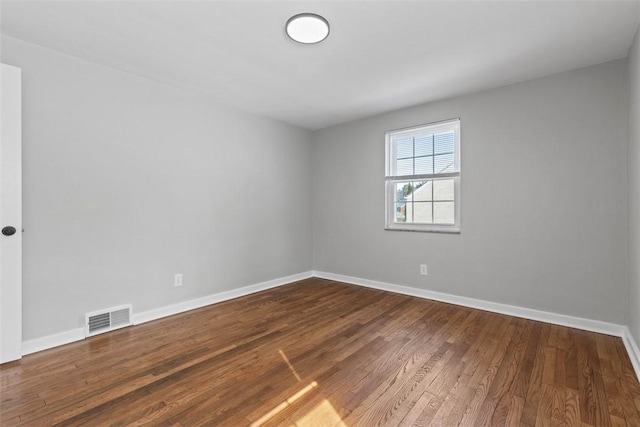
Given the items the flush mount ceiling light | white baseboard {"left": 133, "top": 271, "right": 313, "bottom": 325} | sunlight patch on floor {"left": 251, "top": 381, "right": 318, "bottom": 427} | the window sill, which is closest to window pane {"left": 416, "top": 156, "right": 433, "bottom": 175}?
the window sill

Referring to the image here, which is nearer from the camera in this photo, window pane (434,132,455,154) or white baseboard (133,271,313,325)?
white baseboard (133,271,313,325)

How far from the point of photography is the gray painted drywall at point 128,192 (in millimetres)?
2330

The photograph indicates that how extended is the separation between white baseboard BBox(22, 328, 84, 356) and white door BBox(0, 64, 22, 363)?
0.08m

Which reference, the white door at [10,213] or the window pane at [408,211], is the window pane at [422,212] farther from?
the white door at [10,213]

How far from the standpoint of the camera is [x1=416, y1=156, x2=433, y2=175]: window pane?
3.69 m

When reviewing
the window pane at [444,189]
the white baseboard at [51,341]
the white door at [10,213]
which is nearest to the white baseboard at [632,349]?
the window pane at [444,189]

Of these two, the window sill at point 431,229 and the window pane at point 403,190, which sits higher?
the window pane at point 403,190

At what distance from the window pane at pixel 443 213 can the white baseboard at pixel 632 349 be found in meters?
1.69

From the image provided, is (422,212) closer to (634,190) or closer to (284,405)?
(634,190)

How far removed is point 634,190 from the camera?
2213mm

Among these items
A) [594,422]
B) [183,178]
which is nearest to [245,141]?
[183,178]

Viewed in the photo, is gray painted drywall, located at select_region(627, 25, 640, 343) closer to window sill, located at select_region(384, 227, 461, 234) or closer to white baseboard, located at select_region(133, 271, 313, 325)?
window sill, located at select_region(384, 227, 461, 234)

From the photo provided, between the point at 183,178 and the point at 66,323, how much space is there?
5.33ft

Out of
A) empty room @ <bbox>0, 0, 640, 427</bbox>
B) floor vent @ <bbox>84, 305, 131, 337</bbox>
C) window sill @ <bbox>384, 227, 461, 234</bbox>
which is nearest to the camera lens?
empty room @ <bbox>0, 0, 640, 427</bbox>
